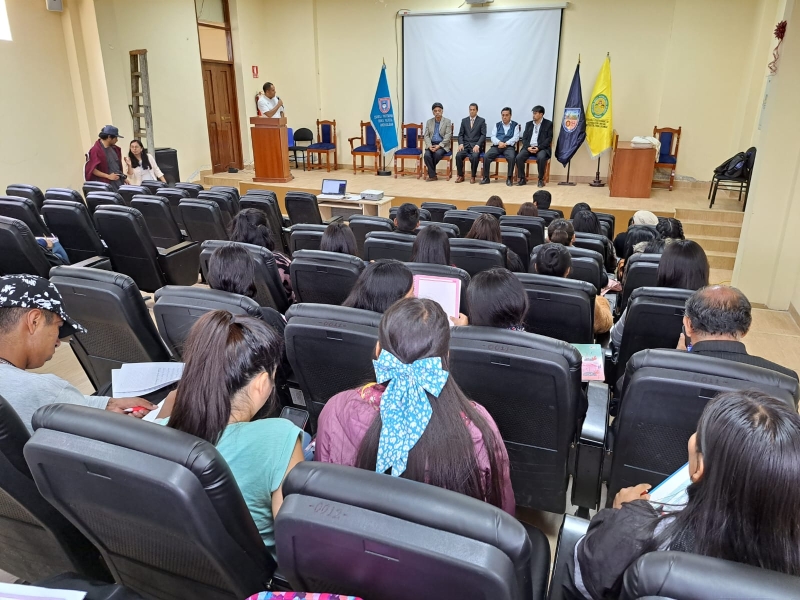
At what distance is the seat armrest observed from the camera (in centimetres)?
168

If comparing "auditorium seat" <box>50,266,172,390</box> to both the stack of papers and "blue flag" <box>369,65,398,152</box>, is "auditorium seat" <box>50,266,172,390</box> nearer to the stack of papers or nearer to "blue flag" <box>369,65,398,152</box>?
the stack of papers

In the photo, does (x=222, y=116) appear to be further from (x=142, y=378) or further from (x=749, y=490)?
(x=749, y=490)

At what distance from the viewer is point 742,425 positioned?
0.80m

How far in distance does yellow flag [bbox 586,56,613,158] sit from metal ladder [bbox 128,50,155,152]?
6.39m

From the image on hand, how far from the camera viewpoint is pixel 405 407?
1.09m

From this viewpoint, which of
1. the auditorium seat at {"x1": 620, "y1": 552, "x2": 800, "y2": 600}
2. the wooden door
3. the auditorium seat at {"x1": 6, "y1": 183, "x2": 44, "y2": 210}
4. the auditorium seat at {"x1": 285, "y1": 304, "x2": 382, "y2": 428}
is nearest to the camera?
the auditorium seat at {"x1": 620, "y1": 552, "x2": 800, "y2": 600}

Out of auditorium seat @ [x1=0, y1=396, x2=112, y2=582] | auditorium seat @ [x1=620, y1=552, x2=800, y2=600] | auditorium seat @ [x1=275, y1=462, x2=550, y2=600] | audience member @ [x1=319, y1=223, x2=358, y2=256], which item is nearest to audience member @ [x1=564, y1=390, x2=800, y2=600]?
auditorium seat @ [x1=620, y1=552, x2=800, y2=600]

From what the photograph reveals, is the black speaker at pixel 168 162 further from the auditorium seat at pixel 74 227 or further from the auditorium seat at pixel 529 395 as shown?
the auditorium seat at pixel 529 395

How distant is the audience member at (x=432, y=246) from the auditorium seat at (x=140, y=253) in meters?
1.92

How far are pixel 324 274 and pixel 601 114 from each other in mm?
6722

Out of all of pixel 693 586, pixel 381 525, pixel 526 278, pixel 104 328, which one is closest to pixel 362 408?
pixel 381 525

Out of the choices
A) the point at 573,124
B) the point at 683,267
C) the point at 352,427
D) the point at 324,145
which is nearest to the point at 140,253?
the point at 352,427

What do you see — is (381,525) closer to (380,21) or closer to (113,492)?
(113,492)

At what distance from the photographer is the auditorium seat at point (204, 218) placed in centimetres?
434
